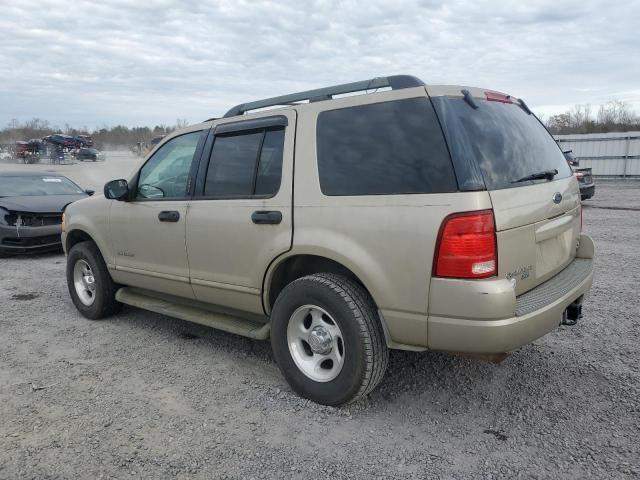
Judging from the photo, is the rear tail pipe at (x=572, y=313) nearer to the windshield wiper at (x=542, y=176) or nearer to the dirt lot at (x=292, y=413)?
the dirt lot at (x=292, y=413)

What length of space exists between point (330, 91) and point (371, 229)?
3.78ft

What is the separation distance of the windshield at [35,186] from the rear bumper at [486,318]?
9.07m

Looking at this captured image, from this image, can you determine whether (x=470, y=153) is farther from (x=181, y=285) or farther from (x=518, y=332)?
(x=181, y=285)

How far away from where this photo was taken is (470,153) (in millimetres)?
2711

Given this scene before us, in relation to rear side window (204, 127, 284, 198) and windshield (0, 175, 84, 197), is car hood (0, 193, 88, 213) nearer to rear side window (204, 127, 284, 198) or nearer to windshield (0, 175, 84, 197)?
windshield (0, 175, 84, 197)

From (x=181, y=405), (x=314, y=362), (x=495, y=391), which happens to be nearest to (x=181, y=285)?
(x=181, y=405)

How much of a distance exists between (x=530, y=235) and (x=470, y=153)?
615mm

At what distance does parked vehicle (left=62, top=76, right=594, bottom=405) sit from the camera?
8.72 ft

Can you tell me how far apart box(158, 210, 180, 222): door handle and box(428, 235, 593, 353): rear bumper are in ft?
7.33

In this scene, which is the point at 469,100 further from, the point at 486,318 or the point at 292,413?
the point at 292,413

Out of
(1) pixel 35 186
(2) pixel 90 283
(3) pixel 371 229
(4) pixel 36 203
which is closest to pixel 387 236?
(3) pixel 371 229

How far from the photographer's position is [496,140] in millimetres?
2939

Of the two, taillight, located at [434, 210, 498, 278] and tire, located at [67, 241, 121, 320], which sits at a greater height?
taillight, located at [434, 210, 498, 278]

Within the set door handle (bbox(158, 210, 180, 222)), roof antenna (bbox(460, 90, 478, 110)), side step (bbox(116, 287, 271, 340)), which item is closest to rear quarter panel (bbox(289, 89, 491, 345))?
roof antenna (bbox(460, 90, 478, 110))
